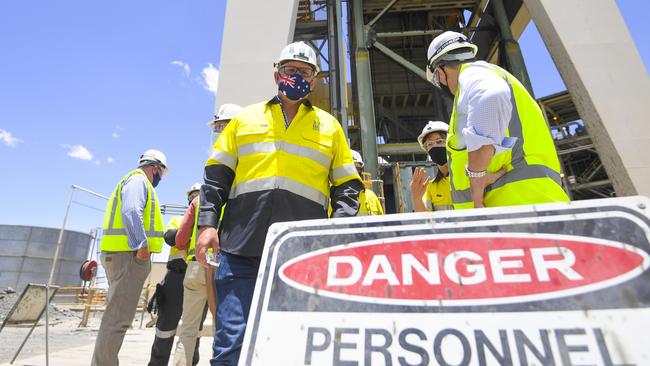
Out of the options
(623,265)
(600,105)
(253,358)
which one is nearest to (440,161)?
(623,265)

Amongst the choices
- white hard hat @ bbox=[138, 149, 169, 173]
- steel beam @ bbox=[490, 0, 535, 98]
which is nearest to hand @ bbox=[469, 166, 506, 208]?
white hard hat @ bbox=[138, 149, 169, 173]

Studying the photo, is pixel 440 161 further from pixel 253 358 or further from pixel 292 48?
pixel 253 358

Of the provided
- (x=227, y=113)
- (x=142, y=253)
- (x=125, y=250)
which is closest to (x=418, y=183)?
(x=227, y=113)

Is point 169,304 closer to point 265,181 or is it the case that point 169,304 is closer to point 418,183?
point 265,181

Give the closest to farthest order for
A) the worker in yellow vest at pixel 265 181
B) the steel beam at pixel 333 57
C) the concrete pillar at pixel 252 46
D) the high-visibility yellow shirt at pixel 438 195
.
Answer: the worker in yellow vest at pixel 265 181
the high-visibility yellow shirt at pixel 438 195
the concrete pillar at pixel 252 46
the steel beam at pixel 333 57

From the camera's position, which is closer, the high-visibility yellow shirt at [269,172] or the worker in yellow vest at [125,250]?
the high-visibility yellow shirt at [269,172]

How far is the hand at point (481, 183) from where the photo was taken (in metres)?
1.59

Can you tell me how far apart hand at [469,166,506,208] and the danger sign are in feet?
2.55

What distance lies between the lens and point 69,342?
6.31 metres

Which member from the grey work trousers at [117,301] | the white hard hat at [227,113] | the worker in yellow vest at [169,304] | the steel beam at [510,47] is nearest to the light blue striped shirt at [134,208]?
the grey work trousers at [117,301]

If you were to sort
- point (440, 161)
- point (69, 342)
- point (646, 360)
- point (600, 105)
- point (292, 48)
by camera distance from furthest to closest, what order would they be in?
point (69, 342), point (600, 105), point (440, 161), point (292, 48), point (646, 360)

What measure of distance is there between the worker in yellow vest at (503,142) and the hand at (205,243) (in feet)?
4.29

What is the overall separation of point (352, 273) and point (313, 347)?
20 cm

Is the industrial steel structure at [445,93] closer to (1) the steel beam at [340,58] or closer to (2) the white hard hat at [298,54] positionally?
(1) the steel beam at [340,58]
